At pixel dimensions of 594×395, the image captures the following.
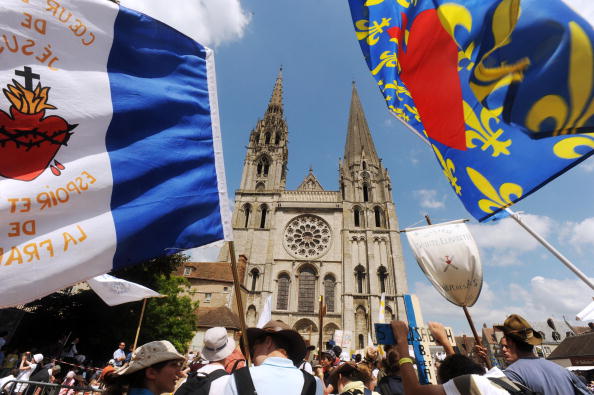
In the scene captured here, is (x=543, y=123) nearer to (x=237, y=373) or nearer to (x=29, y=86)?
(x=237, y=373)

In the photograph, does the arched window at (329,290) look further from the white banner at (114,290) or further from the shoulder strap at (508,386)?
the shoulder strap at (508,386)

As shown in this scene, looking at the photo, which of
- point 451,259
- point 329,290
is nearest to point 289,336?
point 451,259

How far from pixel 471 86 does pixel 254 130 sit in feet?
115

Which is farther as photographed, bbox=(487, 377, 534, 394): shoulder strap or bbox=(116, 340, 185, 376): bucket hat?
bbox=(116, 340, 185, 376): bucket hat

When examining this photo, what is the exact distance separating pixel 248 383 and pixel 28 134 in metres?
1.93

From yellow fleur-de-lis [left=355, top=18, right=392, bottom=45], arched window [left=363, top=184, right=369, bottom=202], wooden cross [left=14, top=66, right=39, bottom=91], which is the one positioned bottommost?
wooden cross [left=14, top=66, right=39, bottom=91]

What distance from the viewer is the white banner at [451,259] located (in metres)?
3.34

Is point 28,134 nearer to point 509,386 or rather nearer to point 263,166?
point 509,386

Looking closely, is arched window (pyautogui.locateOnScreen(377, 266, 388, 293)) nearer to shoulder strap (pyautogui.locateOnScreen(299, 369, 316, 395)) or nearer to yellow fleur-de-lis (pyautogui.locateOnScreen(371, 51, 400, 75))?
yellow fleur-de-lis (pyautogui.locateOnScreen(371, 51, 400, 75))

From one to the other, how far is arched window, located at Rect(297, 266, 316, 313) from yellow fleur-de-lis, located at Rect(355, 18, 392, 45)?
Answer: 79.8 feet

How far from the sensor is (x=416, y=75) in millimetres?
2871

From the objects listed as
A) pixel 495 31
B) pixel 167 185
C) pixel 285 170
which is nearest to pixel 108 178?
pixel 167 185

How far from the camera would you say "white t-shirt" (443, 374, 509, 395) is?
1.63 m

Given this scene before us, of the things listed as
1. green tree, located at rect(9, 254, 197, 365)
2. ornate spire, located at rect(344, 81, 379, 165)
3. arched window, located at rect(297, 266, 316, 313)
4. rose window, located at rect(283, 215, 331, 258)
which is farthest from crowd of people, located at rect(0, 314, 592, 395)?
ornate spire, located at rect(344, 81, 379, 165)
